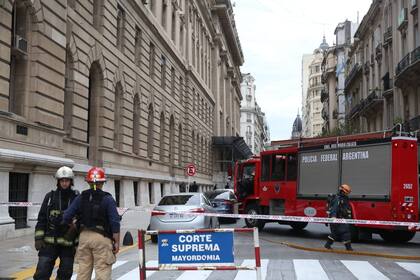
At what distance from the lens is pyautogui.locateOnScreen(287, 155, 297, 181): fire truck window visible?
57.7 ft

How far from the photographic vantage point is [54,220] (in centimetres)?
707

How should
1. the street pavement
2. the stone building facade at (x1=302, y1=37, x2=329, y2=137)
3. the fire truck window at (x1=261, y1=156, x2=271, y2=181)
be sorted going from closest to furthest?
the street pavement
the fire truck window at (x1=261, y1=156, x2=271, y2=181)
the stone building facade at (x1=302, y1=37, x2=329, y2=137)

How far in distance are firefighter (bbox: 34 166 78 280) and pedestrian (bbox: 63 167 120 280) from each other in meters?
0.27

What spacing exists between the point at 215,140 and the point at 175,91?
22.5 meters

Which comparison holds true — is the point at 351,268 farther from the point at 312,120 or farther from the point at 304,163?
the point at 312,120

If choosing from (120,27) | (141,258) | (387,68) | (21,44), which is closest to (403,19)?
(387,68)

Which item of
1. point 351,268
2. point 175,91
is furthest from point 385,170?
point 175,91

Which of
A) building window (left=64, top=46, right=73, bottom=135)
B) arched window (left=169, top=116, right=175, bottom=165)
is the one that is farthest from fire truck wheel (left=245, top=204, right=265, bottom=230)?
arched window (left=169, top=116, right=175, bottom=165)

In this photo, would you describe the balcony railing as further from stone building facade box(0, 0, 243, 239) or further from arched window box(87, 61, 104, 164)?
arched window box(87, 61, 104, 164)

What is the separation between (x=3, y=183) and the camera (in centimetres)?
1428

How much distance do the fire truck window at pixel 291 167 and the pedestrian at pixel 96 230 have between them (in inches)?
451

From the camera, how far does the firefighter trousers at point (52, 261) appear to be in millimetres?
7008

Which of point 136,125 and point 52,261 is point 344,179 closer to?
point 52,261

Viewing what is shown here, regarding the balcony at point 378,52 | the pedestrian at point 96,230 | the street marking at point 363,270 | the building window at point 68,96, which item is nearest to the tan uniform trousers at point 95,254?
the pedestrian at point 96,230
